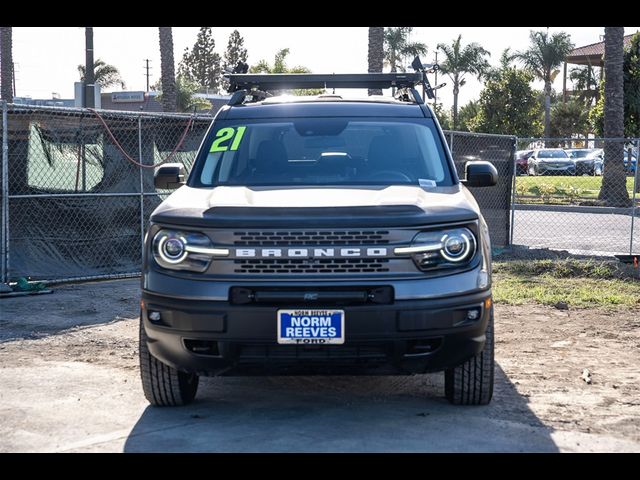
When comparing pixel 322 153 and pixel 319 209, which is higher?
pixel 322 153

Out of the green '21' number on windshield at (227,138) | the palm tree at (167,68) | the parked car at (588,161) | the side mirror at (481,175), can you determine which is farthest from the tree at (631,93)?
the green '21' number on windshield at (227,138)

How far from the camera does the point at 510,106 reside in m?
44.8

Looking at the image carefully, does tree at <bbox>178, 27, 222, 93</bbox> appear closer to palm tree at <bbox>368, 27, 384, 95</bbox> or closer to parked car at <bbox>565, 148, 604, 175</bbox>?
parked car at <bbox>565, 148, 604, 175</bbox>

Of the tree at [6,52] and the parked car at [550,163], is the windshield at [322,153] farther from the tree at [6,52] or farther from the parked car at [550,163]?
the parked car at [550,163]

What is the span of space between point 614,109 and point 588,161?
736 inches

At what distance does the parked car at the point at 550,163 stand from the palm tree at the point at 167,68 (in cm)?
1372

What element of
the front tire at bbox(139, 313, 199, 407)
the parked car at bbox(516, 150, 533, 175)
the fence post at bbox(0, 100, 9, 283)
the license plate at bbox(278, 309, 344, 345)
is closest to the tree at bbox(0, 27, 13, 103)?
the fence post at bbox(0, 100, 9, 283)

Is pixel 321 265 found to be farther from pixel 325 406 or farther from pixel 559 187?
pixel 559 187

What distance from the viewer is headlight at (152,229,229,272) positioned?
198 inches

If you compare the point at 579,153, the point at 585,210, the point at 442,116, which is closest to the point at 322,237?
the point at 585,210
